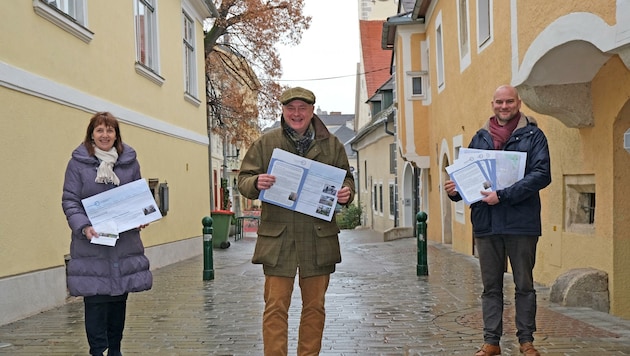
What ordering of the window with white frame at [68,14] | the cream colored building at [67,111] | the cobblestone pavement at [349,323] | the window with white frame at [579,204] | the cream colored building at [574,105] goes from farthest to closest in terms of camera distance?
the window with white frame at [68,14]
the window with white frame at [579,204]
the cream colored building at [67,111]
the cream colored building at [574,105]
the cobblestone pavement at [349,323]

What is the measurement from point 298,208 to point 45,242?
4.68m


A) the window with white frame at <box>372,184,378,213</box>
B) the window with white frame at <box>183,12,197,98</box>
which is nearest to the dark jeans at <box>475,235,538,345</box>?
the window with white frame at <box>183,12,197,98</box>

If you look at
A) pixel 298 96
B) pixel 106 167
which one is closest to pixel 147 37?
pixel 106 167

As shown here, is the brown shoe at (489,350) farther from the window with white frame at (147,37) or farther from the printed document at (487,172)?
the window with white frame at (147,37)

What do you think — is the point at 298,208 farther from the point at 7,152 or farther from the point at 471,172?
the point at 7,152

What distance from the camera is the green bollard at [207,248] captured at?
9.99 m

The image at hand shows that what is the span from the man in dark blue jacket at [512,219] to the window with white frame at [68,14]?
216 inches

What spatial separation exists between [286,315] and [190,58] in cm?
1293

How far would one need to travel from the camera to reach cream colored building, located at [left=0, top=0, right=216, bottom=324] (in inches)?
279

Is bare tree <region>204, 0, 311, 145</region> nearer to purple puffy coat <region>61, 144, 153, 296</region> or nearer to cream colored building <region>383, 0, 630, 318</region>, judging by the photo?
cream colored building <region>383, 0, 630, 318</region>

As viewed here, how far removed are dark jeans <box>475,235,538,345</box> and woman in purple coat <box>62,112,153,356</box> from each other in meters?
2.45

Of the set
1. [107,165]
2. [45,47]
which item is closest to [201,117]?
[45,47]

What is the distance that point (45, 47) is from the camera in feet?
26.1

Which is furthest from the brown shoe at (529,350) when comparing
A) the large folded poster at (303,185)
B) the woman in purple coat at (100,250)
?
the woman in purple coat at (100,250)
